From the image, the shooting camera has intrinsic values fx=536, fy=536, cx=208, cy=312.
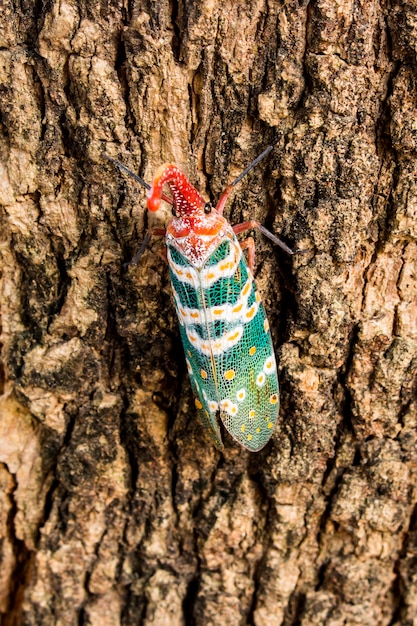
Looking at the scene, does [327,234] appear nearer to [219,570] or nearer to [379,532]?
[379,532]

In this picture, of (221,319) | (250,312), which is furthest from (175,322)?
(250,312)

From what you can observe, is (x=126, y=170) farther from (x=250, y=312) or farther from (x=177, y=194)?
(x=250, y=312)

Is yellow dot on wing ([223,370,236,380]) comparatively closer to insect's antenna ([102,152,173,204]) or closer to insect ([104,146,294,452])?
insect ([104,146,294,452])

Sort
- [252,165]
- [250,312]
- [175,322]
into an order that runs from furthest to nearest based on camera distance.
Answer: [175,322] → [250,312] → [252,165]

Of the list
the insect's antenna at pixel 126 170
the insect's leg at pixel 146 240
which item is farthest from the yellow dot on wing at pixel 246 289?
the insect's antenna at pixel 126 170

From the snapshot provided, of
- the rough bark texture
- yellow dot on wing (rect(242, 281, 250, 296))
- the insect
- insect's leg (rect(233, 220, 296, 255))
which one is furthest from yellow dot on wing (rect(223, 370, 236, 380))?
insect's leg (rect(233, 220, 296, 255))

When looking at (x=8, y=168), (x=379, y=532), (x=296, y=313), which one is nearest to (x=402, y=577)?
(x=379, y=532)

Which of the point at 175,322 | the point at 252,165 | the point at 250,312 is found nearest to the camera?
the point at 252,165
